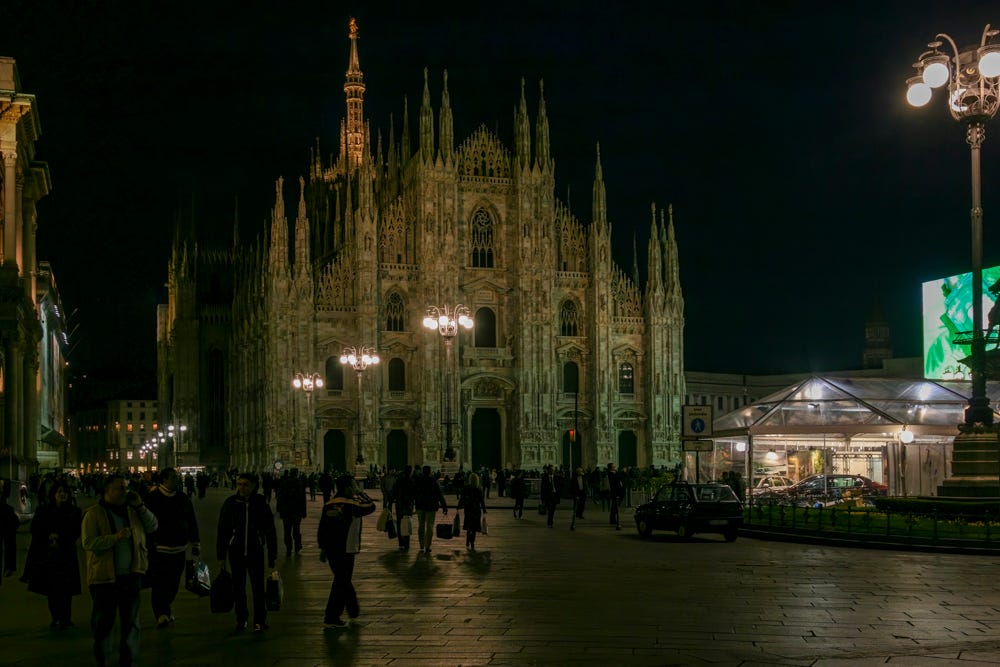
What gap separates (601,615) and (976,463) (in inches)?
542

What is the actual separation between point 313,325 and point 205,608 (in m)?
51.5

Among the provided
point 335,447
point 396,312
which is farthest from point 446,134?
point 335,447

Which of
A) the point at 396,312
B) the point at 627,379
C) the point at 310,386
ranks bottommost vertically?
the point at 310,386

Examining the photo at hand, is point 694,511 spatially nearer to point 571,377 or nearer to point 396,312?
point 396,312

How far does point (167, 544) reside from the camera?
12.3m

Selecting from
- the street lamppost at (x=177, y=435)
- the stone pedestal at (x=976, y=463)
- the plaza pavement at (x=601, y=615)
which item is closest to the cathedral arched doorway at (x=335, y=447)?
the street lamppost at (x=177, y=435)

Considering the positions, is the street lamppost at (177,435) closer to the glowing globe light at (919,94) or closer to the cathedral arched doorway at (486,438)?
the cathedral arched doorway at (486,438)

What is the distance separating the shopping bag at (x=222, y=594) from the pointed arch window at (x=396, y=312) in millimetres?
55465

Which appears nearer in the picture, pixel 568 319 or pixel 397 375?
pixel 397 375

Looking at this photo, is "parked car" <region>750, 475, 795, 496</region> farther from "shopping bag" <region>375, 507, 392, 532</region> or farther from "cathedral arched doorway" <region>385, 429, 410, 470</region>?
"cathedral arched doorway" <region>385, 429, 410, 470</region>

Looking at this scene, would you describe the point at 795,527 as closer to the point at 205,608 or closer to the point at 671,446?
the point at 205,608

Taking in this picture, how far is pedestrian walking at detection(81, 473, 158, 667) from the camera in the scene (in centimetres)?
941

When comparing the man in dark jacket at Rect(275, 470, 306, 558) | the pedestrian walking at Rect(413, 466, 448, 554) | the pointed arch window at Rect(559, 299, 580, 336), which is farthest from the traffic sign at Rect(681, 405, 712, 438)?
the pointed arch window at Rect(559, 299, 580, 336)

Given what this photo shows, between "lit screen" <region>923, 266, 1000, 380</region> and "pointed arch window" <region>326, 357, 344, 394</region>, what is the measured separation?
29051mm
